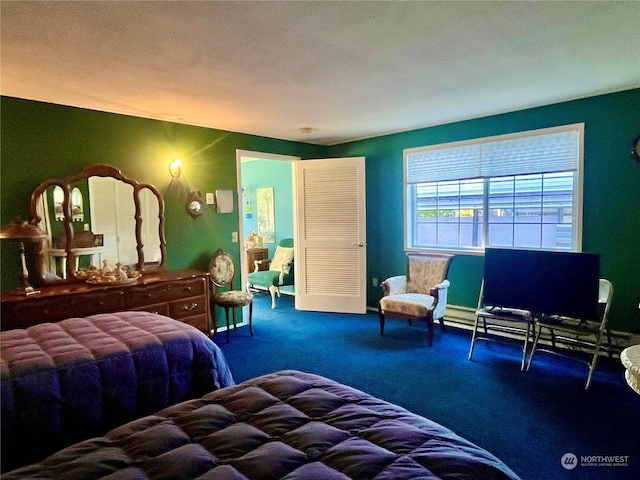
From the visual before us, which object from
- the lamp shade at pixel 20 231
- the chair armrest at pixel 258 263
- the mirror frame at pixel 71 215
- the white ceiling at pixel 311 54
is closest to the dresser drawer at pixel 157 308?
the mirror frame at pixel 71 215

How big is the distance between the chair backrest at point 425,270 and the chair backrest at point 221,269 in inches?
85.8

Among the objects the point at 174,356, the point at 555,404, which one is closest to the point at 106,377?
the point at 174,356

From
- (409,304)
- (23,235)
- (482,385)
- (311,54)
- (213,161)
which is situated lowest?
(482,385)

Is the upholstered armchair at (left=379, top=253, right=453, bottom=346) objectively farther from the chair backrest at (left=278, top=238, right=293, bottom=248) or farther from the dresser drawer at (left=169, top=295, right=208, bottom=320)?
the chair backrest at (left=278, top=238, right=293, bottom=248)

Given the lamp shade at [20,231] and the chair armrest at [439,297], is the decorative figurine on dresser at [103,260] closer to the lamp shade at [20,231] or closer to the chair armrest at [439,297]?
the lamp shade at [20,231]

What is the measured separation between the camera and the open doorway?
6.95m

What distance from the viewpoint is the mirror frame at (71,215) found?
11.0ft

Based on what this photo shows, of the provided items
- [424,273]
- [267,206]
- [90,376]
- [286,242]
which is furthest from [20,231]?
[267,206]

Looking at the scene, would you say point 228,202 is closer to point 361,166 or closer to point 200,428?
point 361,166

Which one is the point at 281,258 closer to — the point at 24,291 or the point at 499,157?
the point at 499,157

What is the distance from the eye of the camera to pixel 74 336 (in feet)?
7.36

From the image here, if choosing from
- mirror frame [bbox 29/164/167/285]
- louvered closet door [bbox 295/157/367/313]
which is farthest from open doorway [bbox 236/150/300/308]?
mirror frame [bbox 29/164/167/285]

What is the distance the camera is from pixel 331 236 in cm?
548

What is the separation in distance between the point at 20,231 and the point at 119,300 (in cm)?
92
